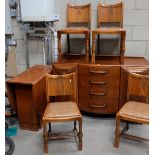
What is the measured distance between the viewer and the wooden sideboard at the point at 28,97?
2309 mm

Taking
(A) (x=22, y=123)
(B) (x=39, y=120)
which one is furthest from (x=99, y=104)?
(A) (x=22, y=123)

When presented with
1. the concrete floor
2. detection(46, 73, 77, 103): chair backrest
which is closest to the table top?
detection(46, 73, 77, 103): chair backrest

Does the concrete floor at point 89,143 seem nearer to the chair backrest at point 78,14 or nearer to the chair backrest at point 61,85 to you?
the chair backrest at point 61,85

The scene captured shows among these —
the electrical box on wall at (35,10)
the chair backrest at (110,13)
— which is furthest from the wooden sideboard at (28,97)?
the chair backrest at (110,13)

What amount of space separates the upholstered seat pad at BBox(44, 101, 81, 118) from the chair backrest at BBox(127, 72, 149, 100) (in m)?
0.63

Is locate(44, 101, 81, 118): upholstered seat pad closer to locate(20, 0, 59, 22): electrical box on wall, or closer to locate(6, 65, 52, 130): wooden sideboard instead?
locate(6, 65, 52, 130): wooden sideboard

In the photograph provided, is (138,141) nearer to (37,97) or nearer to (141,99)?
(141,99)

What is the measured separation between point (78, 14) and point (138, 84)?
145 cm

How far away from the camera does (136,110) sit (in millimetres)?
2010

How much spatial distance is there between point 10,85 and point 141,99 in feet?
5.08

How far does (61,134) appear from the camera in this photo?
91.4 inches

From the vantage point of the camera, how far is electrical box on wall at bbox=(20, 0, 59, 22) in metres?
2.76

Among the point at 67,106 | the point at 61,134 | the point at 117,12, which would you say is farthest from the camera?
the point at 117,12
